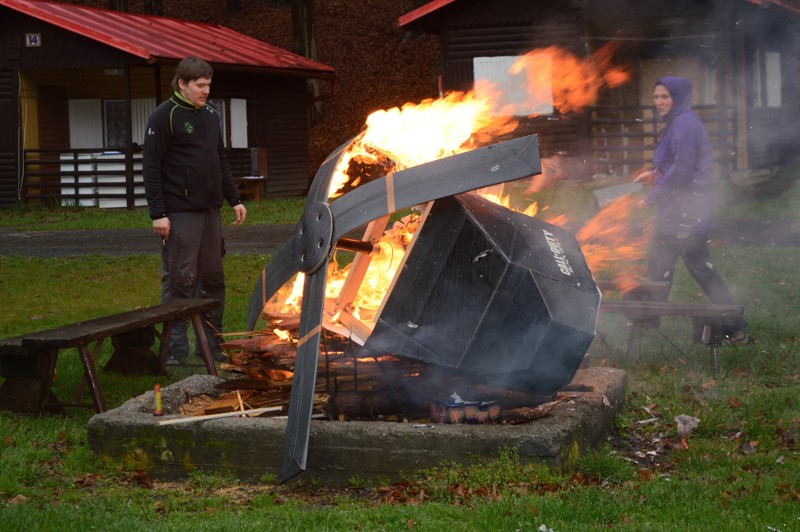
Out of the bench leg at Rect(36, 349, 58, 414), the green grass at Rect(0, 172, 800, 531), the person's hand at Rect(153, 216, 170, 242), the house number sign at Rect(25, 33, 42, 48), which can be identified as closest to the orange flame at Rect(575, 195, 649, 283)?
the green grass at Rect(0, 172, 800, 531)

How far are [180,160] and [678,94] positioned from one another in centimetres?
390

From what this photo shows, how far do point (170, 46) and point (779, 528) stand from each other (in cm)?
2090

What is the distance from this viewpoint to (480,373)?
536 cm

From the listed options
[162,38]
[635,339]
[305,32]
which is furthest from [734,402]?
[305,32]

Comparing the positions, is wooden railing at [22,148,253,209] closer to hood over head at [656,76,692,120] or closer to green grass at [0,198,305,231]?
green grass at [0,198,305,231]

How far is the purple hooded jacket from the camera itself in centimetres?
837

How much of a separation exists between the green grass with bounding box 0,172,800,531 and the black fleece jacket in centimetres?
135

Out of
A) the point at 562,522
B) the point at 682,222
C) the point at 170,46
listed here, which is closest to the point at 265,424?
the point at 562,522

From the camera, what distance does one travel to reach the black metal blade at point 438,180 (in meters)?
5.00

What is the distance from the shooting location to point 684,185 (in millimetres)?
8375

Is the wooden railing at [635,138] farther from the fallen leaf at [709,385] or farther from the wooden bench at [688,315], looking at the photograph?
the fallen leaf at [709,385]

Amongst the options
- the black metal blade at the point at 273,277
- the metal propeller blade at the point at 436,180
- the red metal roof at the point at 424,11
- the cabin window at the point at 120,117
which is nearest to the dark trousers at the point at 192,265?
the black metal blade at the point at 273,277

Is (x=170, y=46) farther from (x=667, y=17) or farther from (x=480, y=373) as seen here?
(x=480, y=373)

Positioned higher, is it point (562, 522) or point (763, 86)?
point (763, 86)
